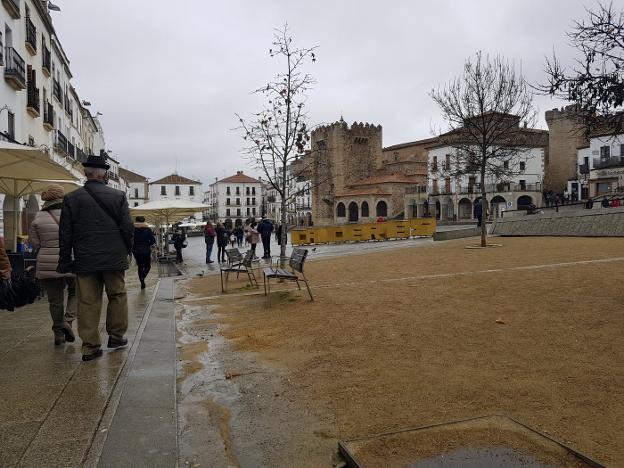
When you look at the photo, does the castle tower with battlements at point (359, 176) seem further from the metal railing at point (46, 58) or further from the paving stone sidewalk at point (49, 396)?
the paving stone sidewalk at point (49, 396)

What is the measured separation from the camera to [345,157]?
2889 inches

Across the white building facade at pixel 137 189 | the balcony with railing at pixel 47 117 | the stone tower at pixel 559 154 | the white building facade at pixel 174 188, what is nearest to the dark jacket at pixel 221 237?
the balcony with railing at pixel 47 117

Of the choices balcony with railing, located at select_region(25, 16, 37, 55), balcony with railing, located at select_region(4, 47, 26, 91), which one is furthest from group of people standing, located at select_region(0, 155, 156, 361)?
balcony with railing, located at select_region(25, 16, 37, 55)

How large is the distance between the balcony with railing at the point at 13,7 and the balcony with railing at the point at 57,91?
859 cm

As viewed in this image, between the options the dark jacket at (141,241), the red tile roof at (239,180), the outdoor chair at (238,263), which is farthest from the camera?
the red tile roof at (239,180)

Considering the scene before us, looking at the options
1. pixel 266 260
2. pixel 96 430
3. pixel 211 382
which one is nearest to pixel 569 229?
pixel 266 260

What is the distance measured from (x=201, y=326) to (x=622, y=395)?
4.90 m

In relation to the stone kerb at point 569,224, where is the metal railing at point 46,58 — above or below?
above

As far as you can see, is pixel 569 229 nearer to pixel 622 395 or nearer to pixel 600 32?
pixel 600 32

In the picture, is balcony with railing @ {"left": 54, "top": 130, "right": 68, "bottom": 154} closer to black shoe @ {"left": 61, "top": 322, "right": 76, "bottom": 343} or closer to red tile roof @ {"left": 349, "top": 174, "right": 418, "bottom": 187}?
black shoe @ {"left": 61, "top": 322, "right": 76, "bottom": 343}

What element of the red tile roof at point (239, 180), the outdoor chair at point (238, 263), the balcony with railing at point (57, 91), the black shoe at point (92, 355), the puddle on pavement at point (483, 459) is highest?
the red tile roof at point (239, 180)

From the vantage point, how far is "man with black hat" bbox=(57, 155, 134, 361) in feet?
15.6

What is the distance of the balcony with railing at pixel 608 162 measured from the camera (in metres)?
48.1

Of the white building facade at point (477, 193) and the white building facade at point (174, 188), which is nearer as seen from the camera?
the white building facade at point (477, 193)
